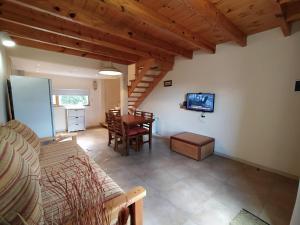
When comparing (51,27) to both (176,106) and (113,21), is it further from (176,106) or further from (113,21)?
(176,106)

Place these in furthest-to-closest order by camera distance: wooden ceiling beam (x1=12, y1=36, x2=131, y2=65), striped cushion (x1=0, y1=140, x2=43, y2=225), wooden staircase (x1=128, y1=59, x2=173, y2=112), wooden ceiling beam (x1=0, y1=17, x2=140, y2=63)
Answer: wooden staircase (x1=128, y1=59, x2=173, y2=112) < wooden ceiling beam (x1=12, y1=36, x2=131, y2=65) < wooden ceiling beam (x1=0, y1=17, x2=140, y2=63) < striped cushion (x1=0, y1=140, x2=43, y2=225)

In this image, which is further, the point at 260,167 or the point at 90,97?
the point at 90,97

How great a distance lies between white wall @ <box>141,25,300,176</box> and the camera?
2.33m

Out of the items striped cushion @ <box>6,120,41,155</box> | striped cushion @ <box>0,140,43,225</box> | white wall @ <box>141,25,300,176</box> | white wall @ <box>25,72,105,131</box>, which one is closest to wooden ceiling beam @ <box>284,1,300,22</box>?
white wall @ <box>141,25,300,176</box>

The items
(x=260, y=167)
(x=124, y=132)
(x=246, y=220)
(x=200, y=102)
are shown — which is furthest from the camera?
(x=200, y=102)

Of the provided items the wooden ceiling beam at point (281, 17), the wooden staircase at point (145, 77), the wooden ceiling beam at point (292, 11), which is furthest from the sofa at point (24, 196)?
the wooden staircase at point (145, 77)

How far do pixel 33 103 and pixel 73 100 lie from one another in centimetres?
293

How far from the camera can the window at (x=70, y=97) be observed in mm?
5035

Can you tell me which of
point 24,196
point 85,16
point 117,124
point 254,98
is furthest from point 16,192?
point 254,98

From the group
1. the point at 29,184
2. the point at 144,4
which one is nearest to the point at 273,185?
the point at 29,184

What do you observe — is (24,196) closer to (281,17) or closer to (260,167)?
(281,17)

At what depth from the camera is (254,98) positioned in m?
2.69

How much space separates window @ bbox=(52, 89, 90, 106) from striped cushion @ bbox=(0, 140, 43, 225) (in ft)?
15.7

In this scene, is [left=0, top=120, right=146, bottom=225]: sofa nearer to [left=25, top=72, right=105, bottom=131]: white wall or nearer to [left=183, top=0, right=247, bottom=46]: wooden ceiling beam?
[left=183, top=0, right=247, bottom=46]: wooden ceiling beam
